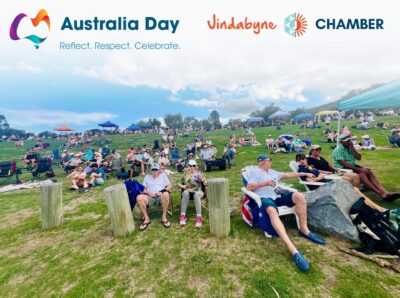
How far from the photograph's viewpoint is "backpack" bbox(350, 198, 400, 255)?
9.57 ft

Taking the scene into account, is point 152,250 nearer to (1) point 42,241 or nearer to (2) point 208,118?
(1) point 42,241

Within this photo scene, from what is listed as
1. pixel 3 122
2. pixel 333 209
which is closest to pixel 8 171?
pixel 333 209

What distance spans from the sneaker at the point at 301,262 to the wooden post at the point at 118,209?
2.97m

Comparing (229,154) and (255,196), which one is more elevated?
(229,154)

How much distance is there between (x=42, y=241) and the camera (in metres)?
4.11

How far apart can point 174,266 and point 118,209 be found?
1.56 m

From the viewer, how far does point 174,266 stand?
301cm

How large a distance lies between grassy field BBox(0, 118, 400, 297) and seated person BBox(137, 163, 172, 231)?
21 cm

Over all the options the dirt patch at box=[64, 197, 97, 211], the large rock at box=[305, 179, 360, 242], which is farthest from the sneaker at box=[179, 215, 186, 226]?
the dirt patch at box=[64, 197, 97, 211]

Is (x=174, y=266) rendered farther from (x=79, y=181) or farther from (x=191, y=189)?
(x=79, y=181)

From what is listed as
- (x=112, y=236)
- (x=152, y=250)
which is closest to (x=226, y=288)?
(x=152, y=250)

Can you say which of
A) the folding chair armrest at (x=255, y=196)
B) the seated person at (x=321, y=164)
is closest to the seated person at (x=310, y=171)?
the seated person at (x=321, y=164)

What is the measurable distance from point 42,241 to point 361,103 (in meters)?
8.82

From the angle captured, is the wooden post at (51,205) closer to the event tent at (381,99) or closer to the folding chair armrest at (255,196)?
the folding chair armrest at (255,196)
